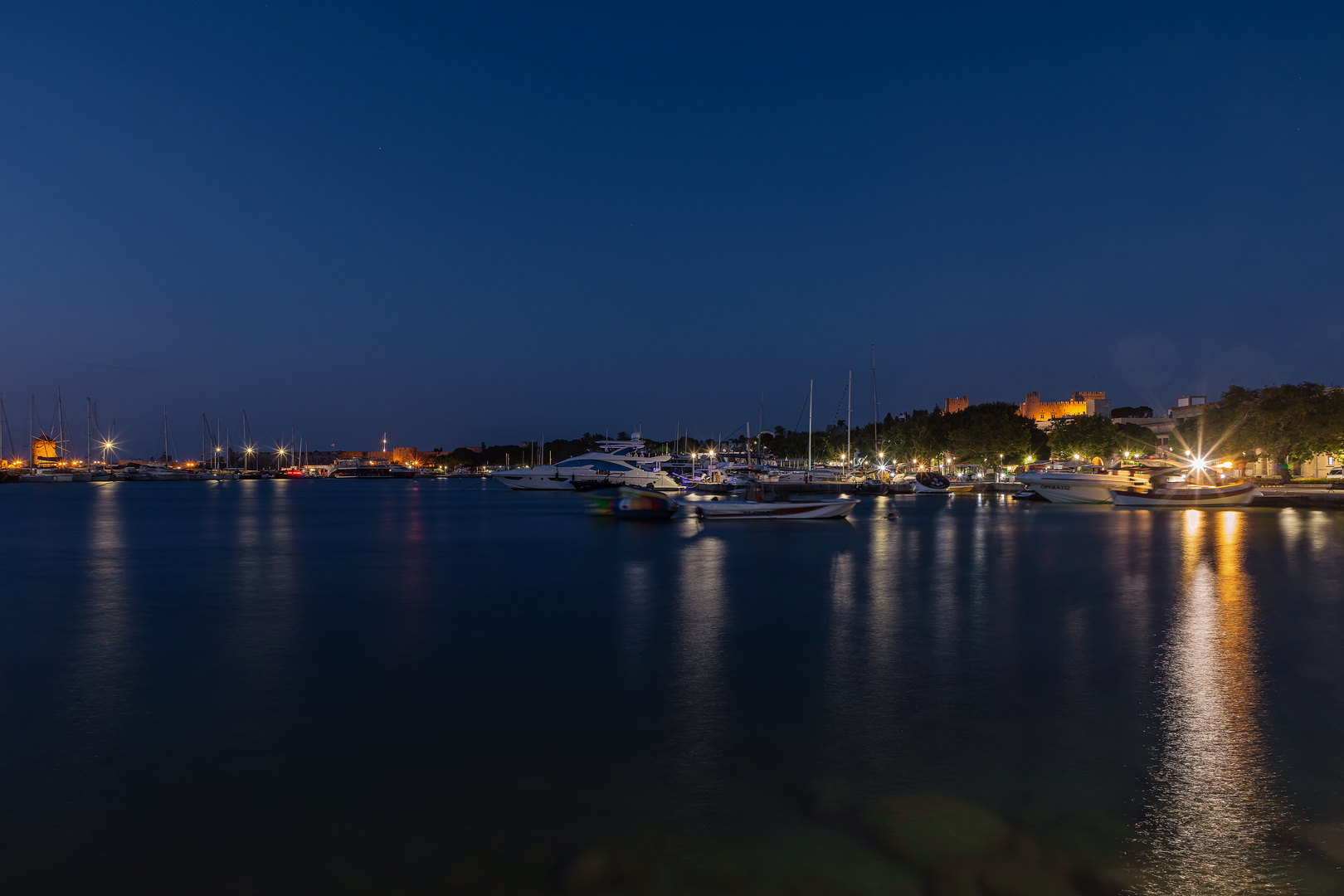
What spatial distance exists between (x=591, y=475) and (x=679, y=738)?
281ft

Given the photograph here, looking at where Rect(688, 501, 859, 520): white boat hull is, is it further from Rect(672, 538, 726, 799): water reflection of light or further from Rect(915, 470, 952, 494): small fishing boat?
Rect(915, 470, 952, 494): small fishing boat

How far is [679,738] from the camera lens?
8.78 meters

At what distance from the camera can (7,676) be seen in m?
11.9

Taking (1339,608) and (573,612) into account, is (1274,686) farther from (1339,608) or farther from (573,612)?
(573,612)

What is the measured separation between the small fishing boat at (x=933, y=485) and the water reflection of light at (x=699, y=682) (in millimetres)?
74038

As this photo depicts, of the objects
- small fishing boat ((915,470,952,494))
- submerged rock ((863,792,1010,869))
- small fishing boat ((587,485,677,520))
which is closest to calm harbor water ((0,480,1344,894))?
submerged rock ((863,792,1010,869))

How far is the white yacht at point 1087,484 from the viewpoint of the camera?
228ft

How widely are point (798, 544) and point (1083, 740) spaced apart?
81.9 feet

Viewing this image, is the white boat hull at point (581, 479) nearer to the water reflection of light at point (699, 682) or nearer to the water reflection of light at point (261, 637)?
the water reflection of light at point (261, 637)

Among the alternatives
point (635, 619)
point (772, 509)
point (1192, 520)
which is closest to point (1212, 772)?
point (635, 619)

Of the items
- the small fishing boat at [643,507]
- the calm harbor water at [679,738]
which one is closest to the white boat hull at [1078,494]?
the small fishing boat at [643,507]

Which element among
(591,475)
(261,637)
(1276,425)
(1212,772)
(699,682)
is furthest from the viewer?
(591,475)

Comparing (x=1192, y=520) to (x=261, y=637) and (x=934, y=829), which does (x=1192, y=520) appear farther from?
(x=934, y=829)

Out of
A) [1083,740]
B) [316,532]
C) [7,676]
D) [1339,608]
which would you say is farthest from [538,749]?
[316,532]
